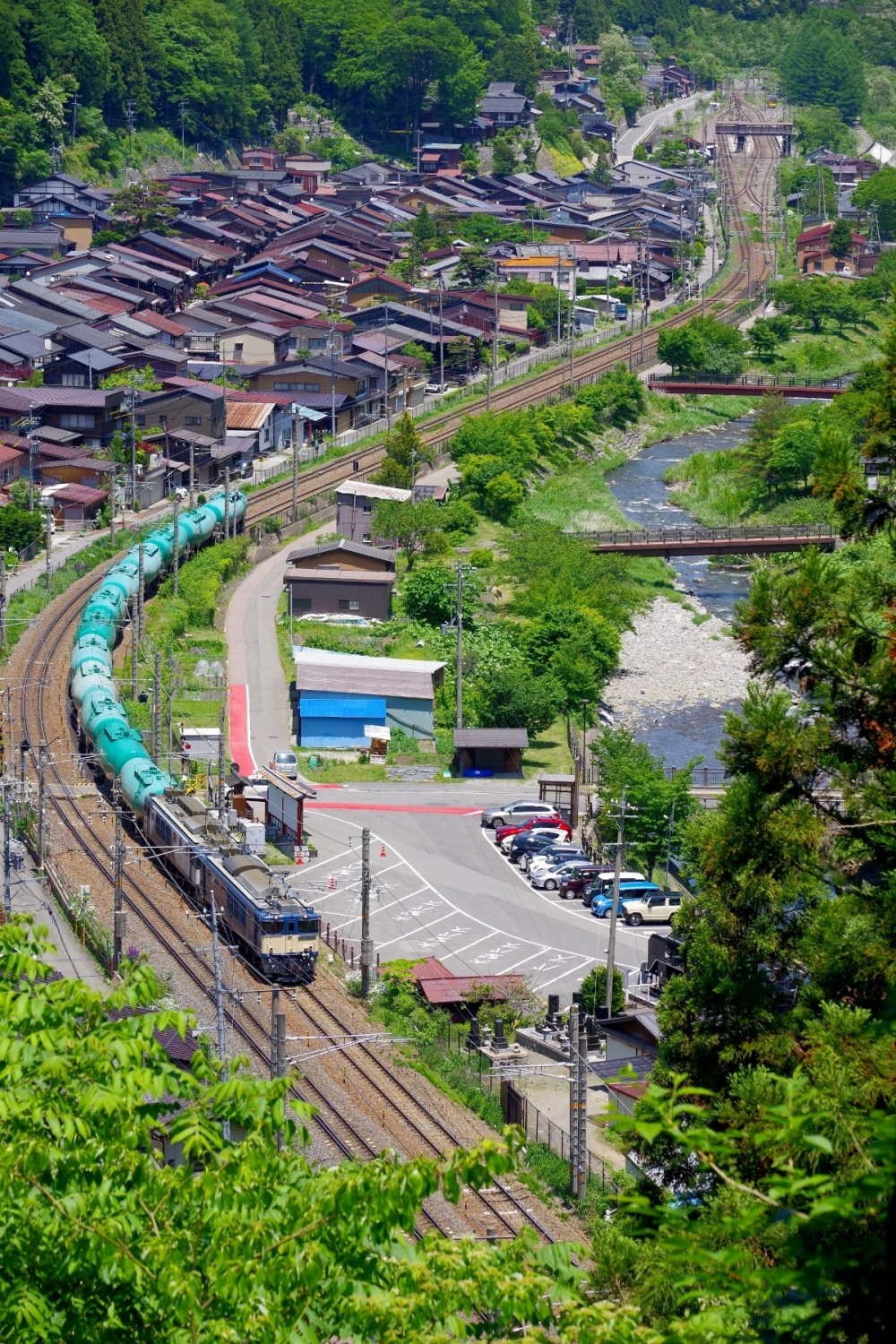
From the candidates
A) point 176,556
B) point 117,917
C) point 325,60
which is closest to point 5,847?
point 117,917

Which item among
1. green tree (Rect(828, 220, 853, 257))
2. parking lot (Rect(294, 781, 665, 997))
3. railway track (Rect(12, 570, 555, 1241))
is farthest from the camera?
green tree (Rect(828, 220, 853, 257))

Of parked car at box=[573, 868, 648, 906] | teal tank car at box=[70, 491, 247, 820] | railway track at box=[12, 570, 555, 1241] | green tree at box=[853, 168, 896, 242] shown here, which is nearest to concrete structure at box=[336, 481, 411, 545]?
teal tank car at box=[70, 491, 247, 820]

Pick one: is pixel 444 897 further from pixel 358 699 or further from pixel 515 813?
pixel 358 699

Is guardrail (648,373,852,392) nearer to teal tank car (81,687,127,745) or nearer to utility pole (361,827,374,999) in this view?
teal tank car (81,687,127,745)

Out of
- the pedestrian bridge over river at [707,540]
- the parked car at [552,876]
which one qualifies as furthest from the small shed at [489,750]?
the pedestrian bridge over river at [707,540]

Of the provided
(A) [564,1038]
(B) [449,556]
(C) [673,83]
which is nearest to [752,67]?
(C) [673,83]

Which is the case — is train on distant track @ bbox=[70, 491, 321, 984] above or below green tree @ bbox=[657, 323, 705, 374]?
below
